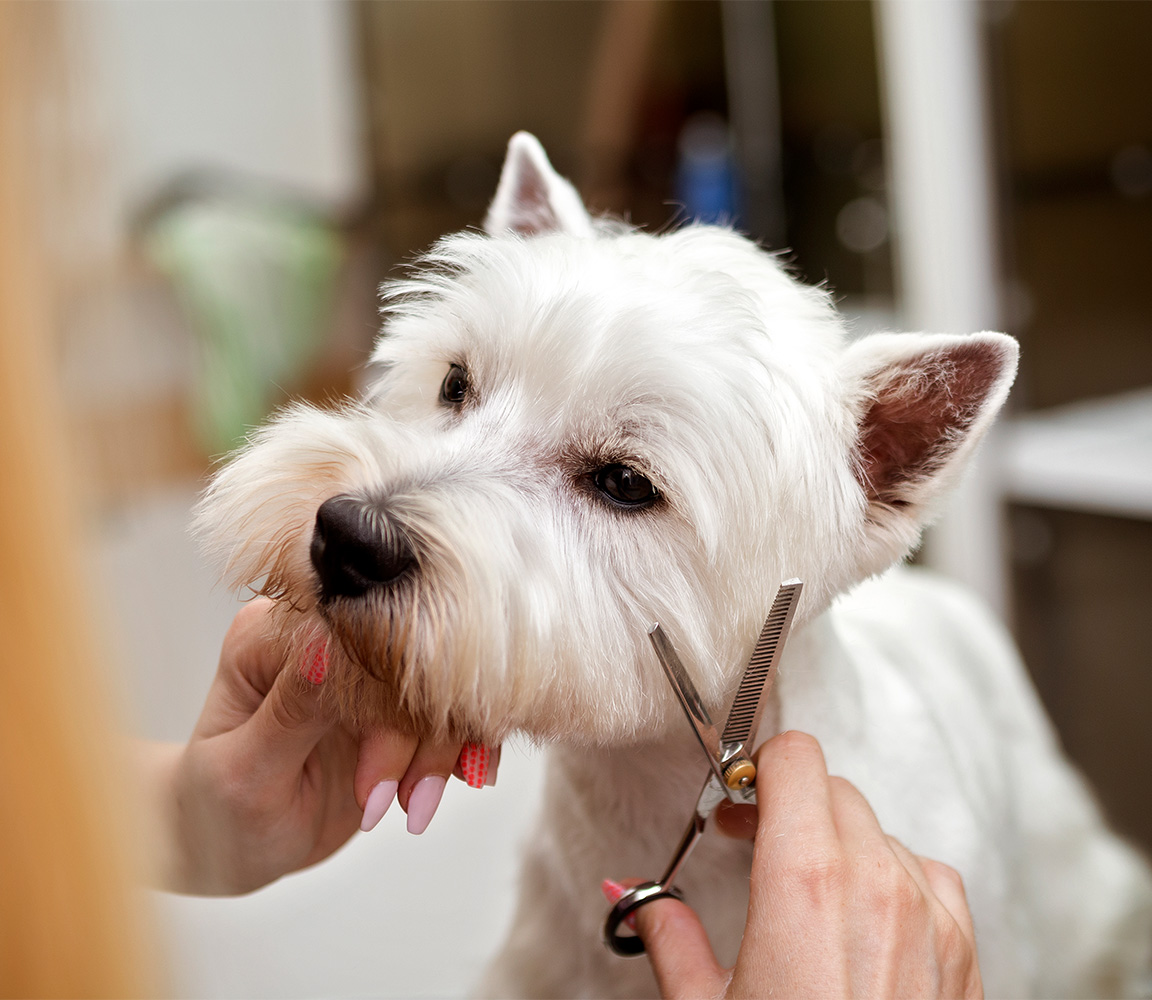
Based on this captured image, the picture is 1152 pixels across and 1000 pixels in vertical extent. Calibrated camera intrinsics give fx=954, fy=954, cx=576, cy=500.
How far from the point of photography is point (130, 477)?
13.4 inches

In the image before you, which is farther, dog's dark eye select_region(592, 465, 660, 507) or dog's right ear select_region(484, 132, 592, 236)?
dog's right ear select_region(484, 132, 592, 236)

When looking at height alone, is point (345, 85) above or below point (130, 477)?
above

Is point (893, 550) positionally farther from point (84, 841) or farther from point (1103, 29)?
point (1103, 29)

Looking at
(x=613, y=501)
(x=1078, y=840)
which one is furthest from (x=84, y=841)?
(x=1078, y=840)

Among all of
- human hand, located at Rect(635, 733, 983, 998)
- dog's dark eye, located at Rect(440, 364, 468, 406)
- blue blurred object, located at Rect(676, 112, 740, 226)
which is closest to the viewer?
human hand, located at Rect(635, 733, 983, 998)

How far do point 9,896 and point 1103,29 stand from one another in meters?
1.96

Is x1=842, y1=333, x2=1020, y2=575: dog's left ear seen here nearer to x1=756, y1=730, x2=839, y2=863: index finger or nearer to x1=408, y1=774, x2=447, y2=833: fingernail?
x1=756, y1=730, x2=839, y2=863: index finger

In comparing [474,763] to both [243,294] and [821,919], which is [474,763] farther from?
[243,294]

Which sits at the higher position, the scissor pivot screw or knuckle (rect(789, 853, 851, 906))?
the scissor pivot screw

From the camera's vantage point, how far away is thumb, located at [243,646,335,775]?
0.67 meters

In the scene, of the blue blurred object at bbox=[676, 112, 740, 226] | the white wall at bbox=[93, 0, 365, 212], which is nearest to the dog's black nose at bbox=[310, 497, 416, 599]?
the white wall at bbox=[93, 0, 365, 212]

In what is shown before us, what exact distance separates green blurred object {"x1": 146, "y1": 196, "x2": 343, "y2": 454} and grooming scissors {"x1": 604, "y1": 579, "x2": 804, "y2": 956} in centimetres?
140

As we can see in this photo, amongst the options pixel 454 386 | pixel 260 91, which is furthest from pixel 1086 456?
pixel 260 91

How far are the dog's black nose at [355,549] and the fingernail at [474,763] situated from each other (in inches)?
6.2
